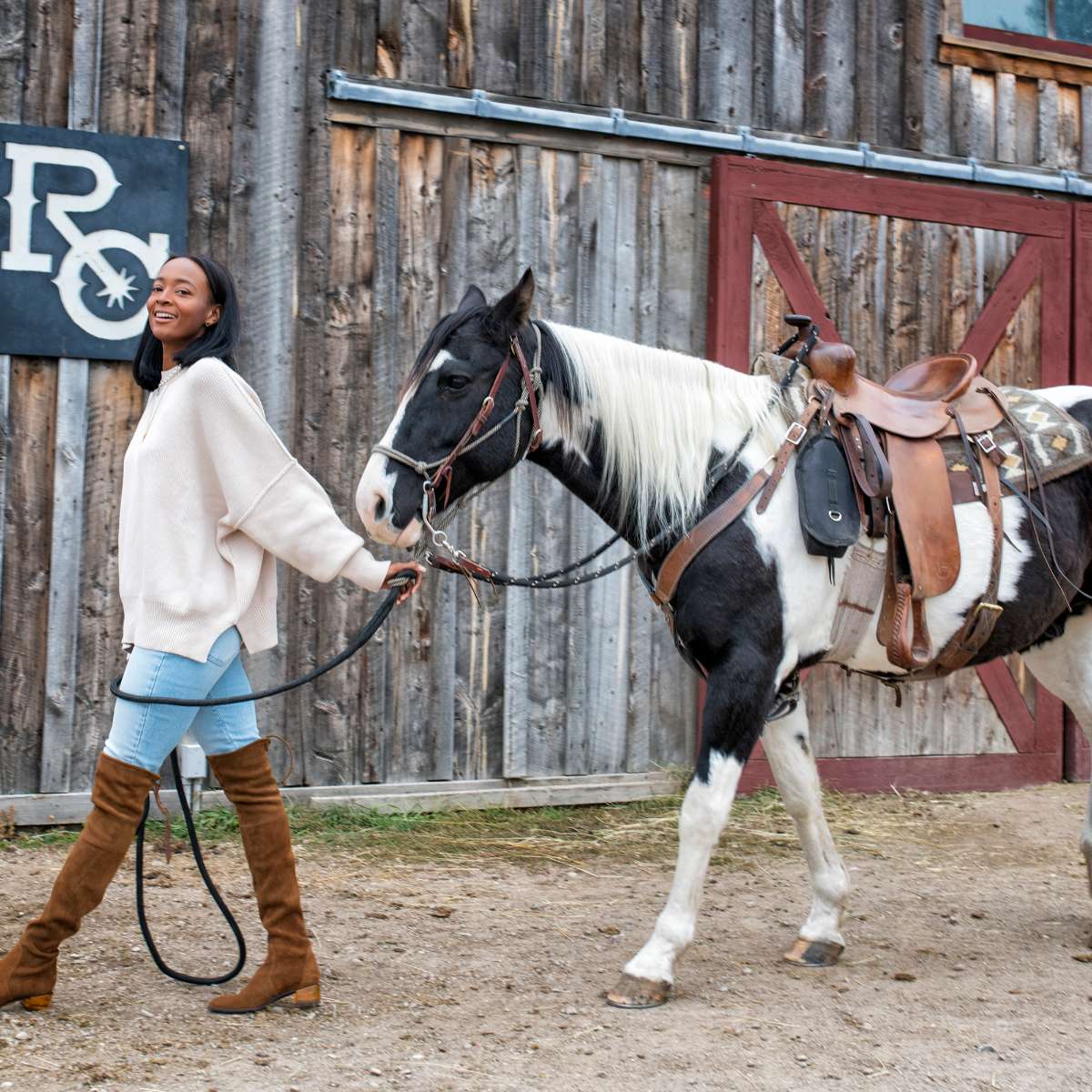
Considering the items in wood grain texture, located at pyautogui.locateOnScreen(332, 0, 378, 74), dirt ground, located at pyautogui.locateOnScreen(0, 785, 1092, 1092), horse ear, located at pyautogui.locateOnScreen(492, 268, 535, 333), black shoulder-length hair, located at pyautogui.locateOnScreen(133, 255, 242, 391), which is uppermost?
wood grain texture, located at pyautogui.locateOnScreen(332, 0, 378, 74)

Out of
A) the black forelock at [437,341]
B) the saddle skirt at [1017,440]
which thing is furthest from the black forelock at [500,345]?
the saddle skirt at [1017,440]

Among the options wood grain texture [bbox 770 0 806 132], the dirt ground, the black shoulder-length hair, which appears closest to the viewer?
the dirt ground

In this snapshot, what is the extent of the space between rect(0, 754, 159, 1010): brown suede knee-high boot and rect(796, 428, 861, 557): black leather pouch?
178 centimetres

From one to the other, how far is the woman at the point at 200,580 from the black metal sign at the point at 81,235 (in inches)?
77.0

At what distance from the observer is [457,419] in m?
3.16

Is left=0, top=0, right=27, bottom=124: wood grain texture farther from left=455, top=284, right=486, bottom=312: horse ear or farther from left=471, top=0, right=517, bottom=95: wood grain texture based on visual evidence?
left=455, top=284, right=486, bottom=312: horse ear

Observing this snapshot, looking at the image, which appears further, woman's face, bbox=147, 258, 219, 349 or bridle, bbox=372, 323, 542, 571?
bridle, bbox=372, 323, 542, 571

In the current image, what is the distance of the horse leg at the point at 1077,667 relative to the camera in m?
3.97

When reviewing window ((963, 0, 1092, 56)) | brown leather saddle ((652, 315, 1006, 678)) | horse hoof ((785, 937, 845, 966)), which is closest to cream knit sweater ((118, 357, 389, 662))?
brown leather saddle ((652, 315, 1006, 678))

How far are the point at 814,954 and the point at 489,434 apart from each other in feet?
5.80

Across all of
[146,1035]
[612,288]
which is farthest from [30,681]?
[612,288]

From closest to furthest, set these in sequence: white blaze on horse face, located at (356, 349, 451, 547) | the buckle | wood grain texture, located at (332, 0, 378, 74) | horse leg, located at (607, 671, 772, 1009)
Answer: white blaze on horse face, located at (356, 349, 451, 547) < horse leg, located at (607, 671, 772, 1009) < the buckle < wood grain texture, located at (332, 0, 378, 74)

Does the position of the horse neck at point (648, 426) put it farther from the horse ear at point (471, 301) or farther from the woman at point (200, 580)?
the woman at point (200, 580)

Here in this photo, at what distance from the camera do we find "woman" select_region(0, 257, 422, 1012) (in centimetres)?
280
